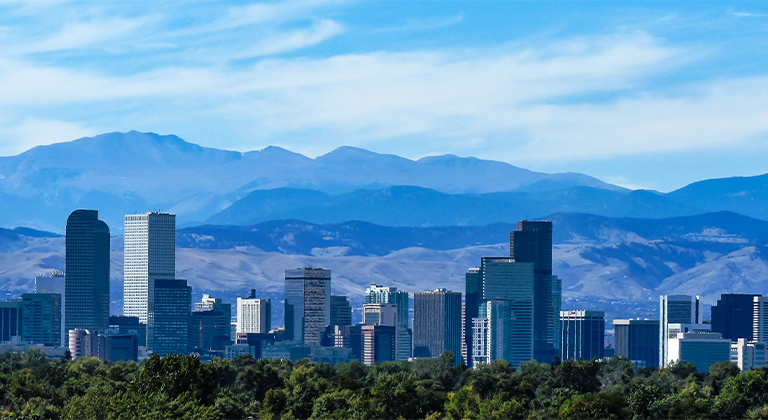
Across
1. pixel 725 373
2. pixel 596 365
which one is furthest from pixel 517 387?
pixel 725 373

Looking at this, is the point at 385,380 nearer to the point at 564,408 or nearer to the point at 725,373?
the point at 564,408

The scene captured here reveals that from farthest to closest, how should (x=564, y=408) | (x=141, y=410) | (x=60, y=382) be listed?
1. (x=60, y=382)
2. (x=564, y=408)
3. (x=141, y=410)

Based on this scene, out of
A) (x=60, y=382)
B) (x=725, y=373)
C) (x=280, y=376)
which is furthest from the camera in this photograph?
(x=725, y=373)

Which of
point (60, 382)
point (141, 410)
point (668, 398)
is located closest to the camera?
point (141, 410)

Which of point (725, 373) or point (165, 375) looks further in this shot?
point (725, 373)

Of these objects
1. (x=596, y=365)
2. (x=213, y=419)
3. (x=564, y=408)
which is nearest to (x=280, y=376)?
(x=596, y=365)

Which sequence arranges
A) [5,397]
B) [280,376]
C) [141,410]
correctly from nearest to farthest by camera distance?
[141,410] → [5,397] → [280,376]

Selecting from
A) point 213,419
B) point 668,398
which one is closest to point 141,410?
point 213,419

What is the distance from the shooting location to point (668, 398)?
12375 centimetres

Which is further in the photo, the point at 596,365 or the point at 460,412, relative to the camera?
the point at 596,365

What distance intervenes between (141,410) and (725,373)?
123543mm

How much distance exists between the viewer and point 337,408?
120 meters

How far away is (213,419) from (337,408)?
81.2 feet

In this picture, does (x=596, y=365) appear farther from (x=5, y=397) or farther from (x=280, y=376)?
(x=5, y=397)
